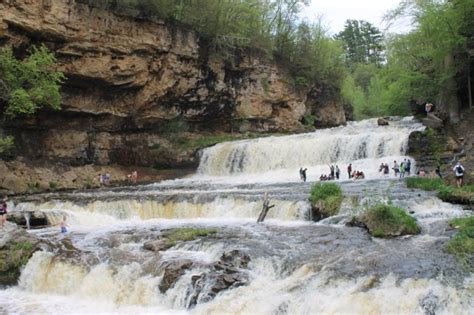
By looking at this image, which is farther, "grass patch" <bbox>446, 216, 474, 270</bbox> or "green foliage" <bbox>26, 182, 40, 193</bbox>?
"green foliage" <bbox>26, 182, 40, 193</bbox>

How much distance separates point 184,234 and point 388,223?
6.10 metres

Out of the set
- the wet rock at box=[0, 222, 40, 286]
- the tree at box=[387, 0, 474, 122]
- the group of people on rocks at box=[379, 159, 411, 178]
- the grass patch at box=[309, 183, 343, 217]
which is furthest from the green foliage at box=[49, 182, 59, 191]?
the tree at box=[387, 0, 474, 122]

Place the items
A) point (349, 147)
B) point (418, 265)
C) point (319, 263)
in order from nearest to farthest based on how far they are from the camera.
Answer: point (418, 265) → point (319, 263) → point (349, 147)

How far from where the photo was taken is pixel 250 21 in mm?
43000

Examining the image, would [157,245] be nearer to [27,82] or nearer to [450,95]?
[27,82]

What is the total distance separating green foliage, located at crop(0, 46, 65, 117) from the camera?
25.8m

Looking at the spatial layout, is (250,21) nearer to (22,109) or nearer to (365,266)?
(22,109)

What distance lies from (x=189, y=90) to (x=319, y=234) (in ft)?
81.7

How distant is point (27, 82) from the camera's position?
27359mm

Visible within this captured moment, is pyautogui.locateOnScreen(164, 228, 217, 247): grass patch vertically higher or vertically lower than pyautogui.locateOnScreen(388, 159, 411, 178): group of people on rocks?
lower

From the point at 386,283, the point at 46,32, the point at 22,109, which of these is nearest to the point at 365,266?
the point at 386,283

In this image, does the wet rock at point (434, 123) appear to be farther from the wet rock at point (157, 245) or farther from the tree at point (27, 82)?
the tree at point (27, 82)

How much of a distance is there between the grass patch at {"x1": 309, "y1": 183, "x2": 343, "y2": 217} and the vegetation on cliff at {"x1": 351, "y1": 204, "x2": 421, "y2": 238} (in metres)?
2.36

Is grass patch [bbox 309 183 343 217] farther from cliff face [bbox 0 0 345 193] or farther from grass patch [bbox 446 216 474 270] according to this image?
cliff face [bbox 0 0 345 193]
